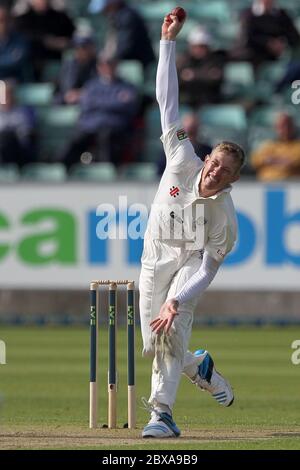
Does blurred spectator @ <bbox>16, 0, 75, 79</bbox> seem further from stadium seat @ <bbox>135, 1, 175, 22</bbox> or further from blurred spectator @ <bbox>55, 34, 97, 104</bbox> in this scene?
stadium seat @ <bbox>135, 1, 175, 22</bbox>

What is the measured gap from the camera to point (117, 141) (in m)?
17.0

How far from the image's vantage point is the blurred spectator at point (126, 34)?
18.0m

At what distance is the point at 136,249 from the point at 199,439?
8.29m

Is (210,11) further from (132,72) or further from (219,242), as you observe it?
(219,242)

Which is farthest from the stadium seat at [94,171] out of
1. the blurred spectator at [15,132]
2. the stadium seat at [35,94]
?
the stadium seat at [35,94]

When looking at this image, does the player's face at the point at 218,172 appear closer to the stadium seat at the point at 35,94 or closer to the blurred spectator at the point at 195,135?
the blurred spectator at the point at 195,135

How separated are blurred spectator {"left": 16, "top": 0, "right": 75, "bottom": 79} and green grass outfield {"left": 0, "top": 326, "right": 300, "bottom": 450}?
4753mm

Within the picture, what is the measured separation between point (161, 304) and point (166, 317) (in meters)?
0.27

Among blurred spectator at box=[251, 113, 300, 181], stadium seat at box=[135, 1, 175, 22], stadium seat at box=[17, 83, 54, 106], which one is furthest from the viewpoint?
stadium seat at box=[135, 1, 175, 22]

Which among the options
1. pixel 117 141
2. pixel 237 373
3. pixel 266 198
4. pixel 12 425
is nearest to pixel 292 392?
pixel 237 373

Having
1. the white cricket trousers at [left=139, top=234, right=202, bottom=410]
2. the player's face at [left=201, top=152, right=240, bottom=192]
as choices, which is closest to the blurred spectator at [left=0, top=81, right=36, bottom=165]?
the white cricket trousers at [left=139, top=234, right=202, bottom=410]

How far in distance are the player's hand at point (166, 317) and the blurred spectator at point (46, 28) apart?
Answer: 39.2 feet

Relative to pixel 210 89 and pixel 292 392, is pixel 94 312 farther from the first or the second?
pixel 210 89

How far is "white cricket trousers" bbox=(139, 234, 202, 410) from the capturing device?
736 centimetres
